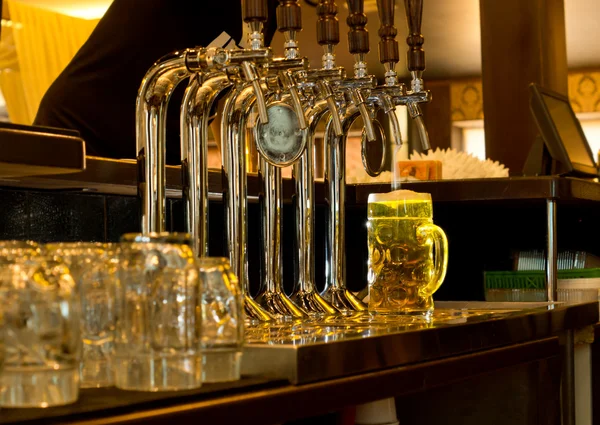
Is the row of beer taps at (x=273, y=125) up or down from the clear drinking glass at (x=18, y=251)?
up

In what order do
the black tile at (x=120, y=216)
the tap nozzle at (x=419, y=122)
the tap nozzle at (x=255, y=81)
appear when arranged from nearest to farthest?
the tap nozzle at (x=255, y=81) → the tap nozzle at (x=419, y=122) → the black tile at (x=120, y=216)

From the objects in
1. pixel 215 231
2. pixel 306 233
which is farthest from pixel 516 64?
pixel 306 233

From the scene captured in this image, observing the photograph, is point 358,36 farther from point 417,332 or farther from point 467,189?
point 467,189

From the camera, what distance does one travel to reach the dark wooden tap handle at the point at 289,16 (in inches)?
46.8

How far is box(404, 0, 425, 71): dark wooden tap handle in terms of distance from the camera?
143 cm

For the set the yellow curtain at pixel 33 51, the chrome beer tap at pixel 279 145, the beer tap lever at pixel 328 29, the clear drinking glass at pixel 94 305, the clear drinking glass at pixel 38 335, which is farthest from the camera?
the yellow curtain at pixel 33 51

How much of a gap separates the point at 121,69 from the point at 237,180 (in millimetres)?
528

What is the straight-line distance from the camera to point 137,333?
2.35 feet

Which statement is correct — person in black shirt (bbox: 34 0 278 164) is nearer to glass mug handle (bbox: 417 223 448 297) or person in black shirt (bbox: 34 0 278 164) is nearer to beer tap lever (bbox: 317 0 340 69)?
beer tap lever (bbox: 317 0 340 69)

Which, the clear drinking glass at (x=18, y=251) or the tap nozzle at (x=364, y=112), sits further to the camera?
the tap nozzle at (x=364, y=112)

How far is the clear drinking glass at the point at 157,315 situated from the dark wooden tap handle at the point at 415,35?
0.81 metres

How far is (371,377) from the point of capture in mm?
918

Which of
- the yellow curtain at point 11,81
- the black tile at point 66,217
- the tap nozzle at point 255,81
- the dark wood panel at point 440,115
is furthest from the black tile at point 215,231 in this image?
the dark wood panel at point 440,115

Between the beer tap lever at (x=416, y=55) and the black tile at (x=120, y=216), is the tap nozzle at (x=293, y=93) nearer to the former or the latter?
the beer tap lever at (x=416, y=55)
